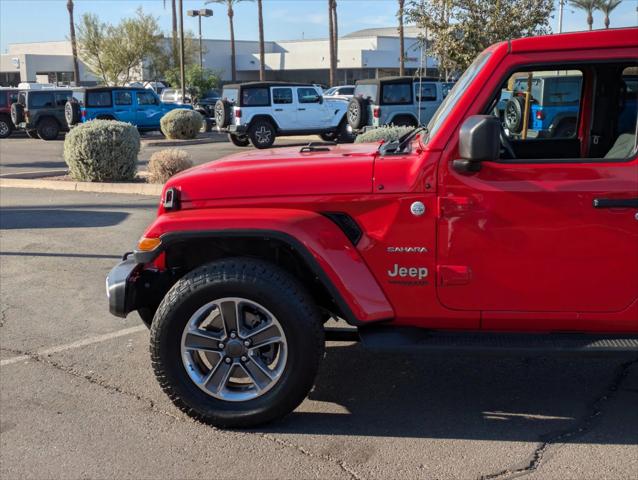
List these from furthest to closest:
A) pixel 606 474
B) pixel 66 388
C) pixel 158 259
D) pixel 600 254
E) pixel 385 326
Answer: pixel 66 388 < pixel 158 259 < pixel 385 326 < pixel 600 254 < pixel 606 474

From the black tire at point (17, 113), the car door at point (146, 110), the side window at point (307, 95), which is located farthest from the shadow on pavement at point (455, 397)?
the black tire at point (17, 113)

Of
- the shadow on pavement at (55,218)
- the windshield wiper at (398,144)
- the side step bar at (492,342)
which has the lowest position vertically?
the shadow on pavement at (55,218)

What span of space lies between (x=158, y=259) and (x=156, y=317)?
434mm

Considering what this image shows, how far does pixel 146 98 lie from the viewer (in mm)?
26766

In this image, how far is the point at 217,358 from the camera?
4035mm

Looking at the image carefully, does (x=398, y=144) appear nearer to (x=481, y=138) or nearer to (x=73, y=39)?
(x=481, y=138)

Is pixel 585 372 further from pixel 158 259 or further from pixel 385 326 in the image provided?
pixel 158 259

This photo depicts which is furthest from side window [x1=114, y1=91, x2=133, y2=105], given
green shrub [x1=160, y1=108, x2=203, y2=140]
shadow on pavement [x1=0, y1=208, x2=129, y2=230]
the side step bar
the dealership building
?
the dealership building

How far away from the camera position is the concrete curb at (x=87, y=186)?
40.7 feet

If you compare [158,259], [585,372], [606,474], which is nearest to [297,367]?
[158,259]

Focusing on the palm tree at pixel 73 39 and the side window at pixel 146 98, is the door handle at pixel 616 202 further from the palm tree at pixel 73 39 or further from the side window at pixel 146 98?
the palm tree at pixel 73 39

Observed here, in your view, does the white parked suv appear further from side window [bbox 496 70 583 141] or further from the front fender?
the front fender

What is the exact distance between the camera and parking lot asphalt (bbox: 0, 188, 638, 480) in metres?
3.61

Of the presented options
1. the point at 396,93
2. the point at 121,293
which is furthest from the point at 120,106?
the point at 121,293
